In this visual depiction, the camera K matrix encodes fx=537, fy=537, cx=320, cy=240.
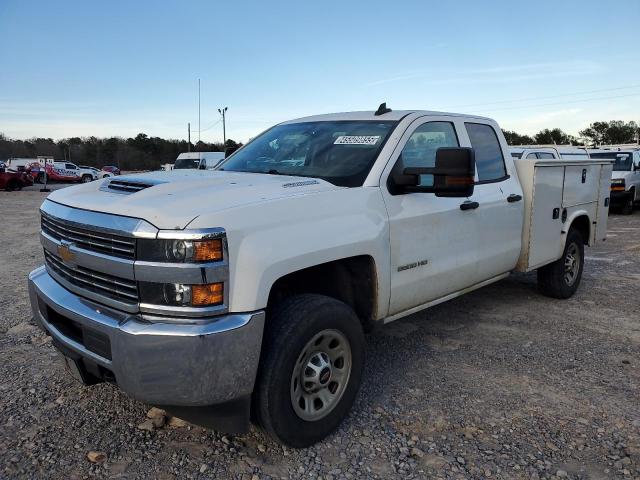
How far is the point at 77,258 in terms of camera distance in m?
2.76

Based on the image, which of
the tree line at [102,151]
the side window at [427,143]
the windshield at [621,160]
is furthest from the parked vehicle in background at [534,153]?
the tree line at [102,151]

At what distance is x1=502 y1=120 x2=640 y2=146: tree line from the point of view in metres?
55.4

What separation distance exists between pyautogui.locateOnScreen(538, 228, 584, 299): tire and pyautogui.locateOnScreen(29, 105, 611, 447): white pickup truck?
5.53 feet

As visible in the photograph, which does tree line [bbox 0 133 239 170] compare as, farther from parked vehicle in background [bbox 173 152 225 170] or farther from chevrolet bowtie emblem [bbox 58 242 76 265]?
chevrolet bowtie emblem [bbox 58 242 76 265]

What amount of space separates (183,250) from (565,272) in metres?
4.70

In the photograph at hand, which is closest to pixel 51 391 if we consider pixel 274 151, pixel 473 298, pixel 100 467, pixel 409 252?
pixel 100 467

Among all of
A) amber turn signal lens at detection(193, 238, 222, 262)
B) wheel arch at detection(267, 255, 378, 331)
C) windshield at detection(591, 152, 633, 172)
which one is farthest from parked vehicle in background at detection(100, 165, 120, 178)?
amber turn signal lens at detection(193, 238, 222, 262)

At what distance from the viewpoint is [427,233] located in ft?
11.9

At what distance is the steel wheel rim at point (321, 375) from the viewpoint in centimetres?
284

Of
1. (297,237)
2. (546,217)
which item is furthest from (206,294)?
(546,217)

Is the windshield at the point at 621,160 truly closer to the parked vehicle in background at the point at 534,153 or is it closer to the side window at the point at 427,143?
the parked vehicle in background at the point at 534,153

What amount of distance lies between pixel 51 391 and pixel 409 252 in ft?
8.32

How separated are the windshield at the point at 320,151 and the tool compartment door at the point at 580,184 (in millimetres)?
2589

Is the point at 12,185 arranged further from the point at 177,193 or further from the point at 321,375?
the point at 321,375
